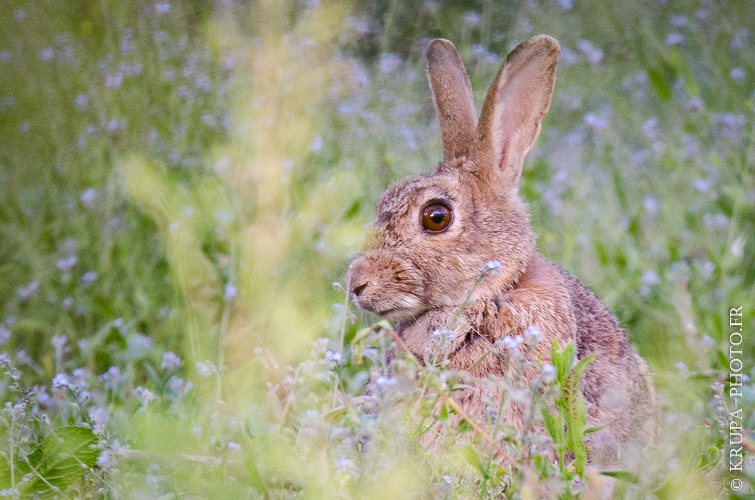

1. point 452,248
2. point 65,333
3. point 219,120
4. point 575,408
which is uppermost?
point 219,120

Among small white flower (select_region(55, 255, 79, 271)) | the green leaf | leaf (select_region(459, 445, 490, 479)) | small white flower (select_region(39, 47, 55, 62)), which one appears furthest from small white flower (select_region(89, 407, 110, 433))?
small white flower (select_region(39, 47, 55, 62))

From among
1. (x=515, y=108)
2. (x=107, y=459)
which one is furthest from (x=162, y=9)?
(x=107, y=459)

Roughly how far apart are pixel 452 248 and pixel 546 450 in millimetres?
1056

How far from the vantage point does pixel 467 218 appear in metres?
2.86

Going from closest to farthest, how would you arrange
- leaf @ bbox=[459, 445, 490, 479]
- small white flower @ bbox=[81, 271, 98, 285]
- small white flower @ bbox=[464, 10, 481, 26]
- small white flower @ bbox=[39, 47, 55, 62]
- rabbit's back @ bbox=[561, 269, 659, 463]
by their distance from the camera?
leaf @ bbox=[459, 445, 490, 479] < rabbit's back @ bbox=[561, 269, 659, 463] < small white flower @ bbox=[81, 271, 98, 285] < small white flower @ bbox=[464, 10, 481, 26] < small white flower @ bbox=[39, 47, 55, 62]

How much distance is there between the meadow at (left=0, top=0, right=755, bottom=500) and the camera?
83.5 inches

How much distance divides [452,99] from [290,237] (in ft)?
3.49

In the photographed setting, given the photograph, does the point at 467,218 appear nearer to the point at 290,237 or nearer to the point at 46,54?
the point at 290,237

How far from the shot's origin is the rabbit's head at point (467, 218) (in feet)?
9.01

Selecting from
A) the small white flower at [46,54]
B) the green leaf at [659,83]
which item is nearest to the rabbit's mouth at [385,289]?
the green leaf at [659,83]

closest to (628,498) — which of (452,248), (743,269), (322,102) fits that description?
(452,248)

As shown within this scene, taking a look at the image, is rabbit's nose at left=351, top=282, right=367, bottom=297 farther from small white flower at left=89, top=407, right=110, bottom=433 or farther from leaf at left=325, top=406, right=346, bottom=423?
small white flower at left=89, top=407, right=110, bottom=433

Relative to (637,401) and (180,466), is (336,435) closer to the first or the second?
(180,466)

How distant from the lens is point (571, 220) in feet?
14.9
